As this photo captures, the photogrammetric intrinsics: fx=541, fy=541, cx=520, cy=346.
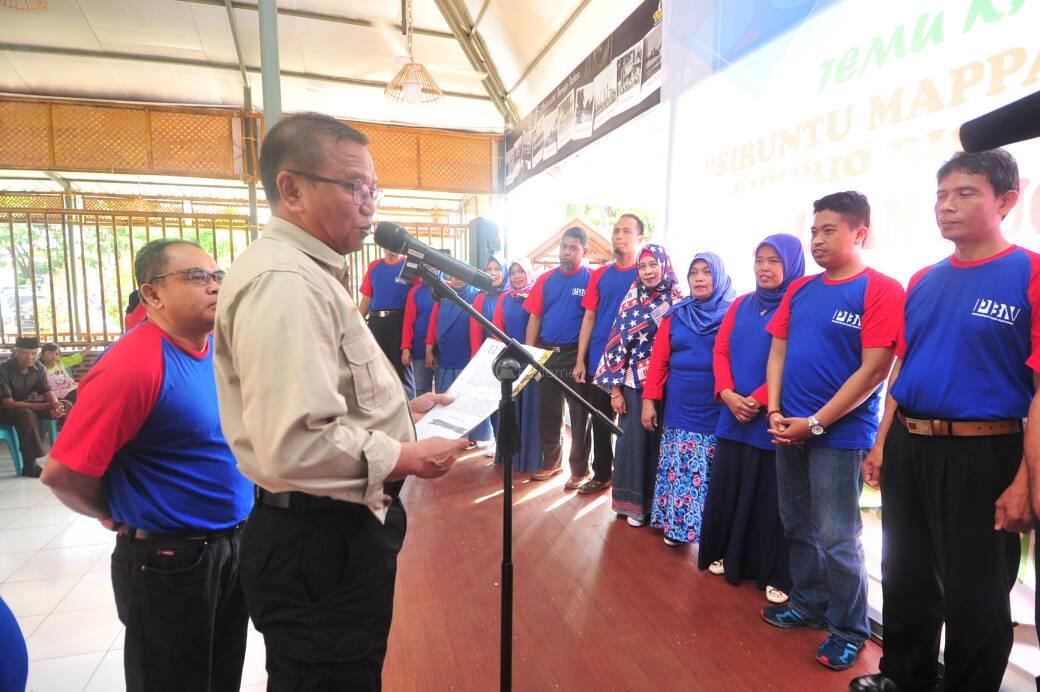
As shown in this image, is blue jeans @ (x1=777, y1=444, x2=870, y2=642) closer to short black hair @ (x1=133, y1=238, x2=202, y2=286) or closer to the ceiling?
short black hair @ (x1=133, y1=238, x2=202, y2=286)

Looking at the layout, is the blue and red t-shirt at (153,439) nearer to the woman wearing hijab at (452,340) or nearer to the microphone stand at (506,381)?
the microphone stand at (506,381)

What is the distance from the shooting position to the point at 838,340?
6.04 feet

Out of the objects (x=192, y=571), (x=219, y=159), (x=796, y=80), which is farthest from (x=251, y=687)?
(x=219, y=159)

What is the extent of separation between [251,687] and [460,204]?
881 cm

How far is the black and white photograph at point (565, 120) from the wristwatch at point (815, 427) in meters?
3.71

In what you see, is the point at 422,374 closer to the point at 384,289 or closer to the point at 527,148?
the point at 384,289

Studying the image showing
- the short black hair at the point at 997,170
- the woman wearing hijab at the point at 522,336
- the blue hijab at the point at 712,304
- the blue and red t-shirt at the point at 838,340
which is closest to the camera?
the short black hair at the point at 997,170

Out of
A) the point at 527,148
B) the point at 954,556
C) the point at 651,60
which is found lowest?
the point at 954,556

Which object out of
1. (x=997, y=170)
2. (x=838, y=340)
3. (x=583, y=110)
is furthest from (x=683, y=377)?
(x=583, y=110)

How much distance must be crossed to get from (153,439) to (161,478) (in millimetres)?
93

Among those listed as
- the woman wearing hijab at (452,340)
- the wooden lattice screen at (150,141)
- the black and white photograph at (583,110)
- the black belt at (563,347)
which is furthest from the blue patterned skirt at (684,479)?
the wooden lattice screen at (150,141)

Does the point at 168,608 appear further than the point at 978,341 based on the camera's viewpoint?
No

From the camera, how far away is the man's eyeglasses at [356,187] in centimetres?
98

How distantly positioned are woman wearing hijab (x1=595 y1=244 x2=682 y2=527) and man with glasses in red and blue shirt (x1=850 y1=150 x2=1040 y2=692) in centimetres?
138
